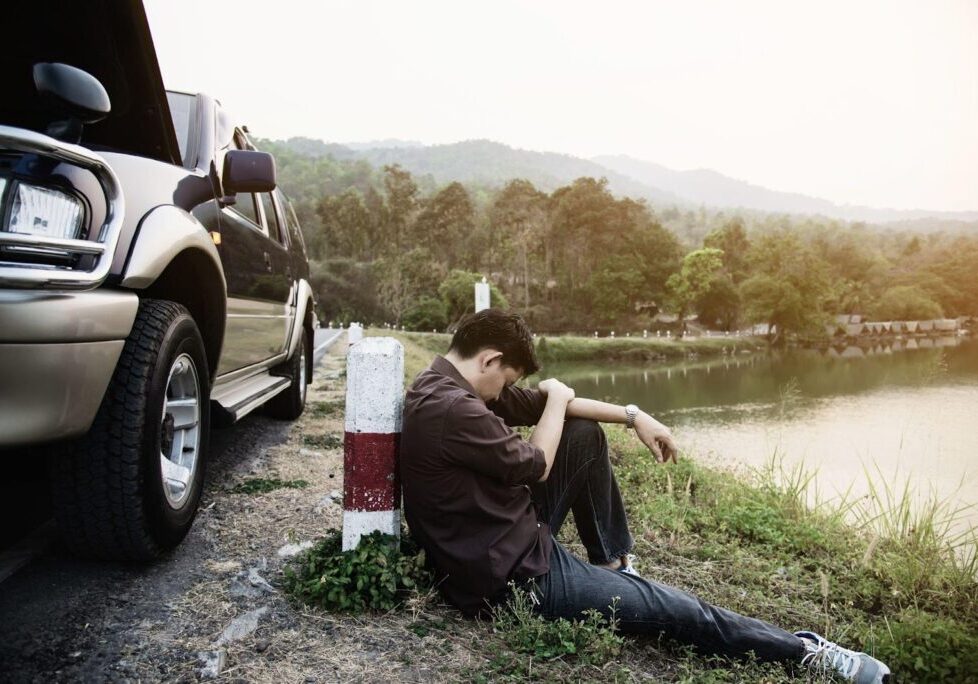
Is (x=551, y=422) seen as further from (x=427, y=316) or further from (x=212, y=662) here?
(x=427, y=316)

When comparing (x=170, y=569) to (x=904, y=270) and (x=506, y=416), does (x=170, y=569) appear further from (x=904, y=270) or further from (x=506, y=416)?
(x=904, y=270)

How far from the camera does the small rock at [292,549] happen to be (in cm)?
296

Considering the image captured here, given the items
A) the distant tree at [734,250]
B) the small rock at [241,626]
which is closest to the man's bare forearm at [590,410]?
the small rock at [241,626]

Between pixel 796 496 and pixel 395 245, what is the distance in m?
61.9

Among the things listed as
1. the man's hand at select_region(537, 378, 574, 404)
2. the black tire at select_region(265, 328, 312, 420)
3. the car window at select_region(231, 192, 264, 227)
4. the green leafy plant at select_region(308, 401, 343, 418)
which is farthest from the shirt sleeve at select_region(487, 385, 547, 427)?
the green leafy plant at select_region(308, 401, 343, 418)

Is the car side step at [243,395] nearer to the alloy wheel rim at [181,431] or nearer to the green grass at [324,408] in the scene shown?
the alloy wheel rim at [181,431]

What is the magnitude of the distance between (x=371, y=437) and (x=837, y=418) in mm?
16687

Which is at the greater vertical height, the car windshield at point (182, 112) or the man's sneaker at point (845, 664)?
the car windshield at point (182, 112)

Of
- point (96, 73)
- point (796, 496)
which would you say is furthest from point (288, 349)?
point (796, 496)

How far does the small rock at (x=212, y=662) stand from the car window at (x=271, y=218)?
3731mm

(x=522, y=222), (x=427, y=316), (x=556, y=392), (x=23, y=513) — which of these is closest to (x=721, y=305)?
(x=522, y=222)

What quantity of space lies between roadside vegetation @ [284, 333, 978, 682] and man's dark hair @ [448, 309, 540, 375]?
878mm

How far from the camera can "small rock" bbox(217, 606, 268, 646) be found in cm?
221

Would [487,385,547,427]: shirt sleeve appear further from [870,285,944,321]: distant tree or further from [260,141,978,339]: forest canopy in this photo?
[870,285,944,321]: distant tree
